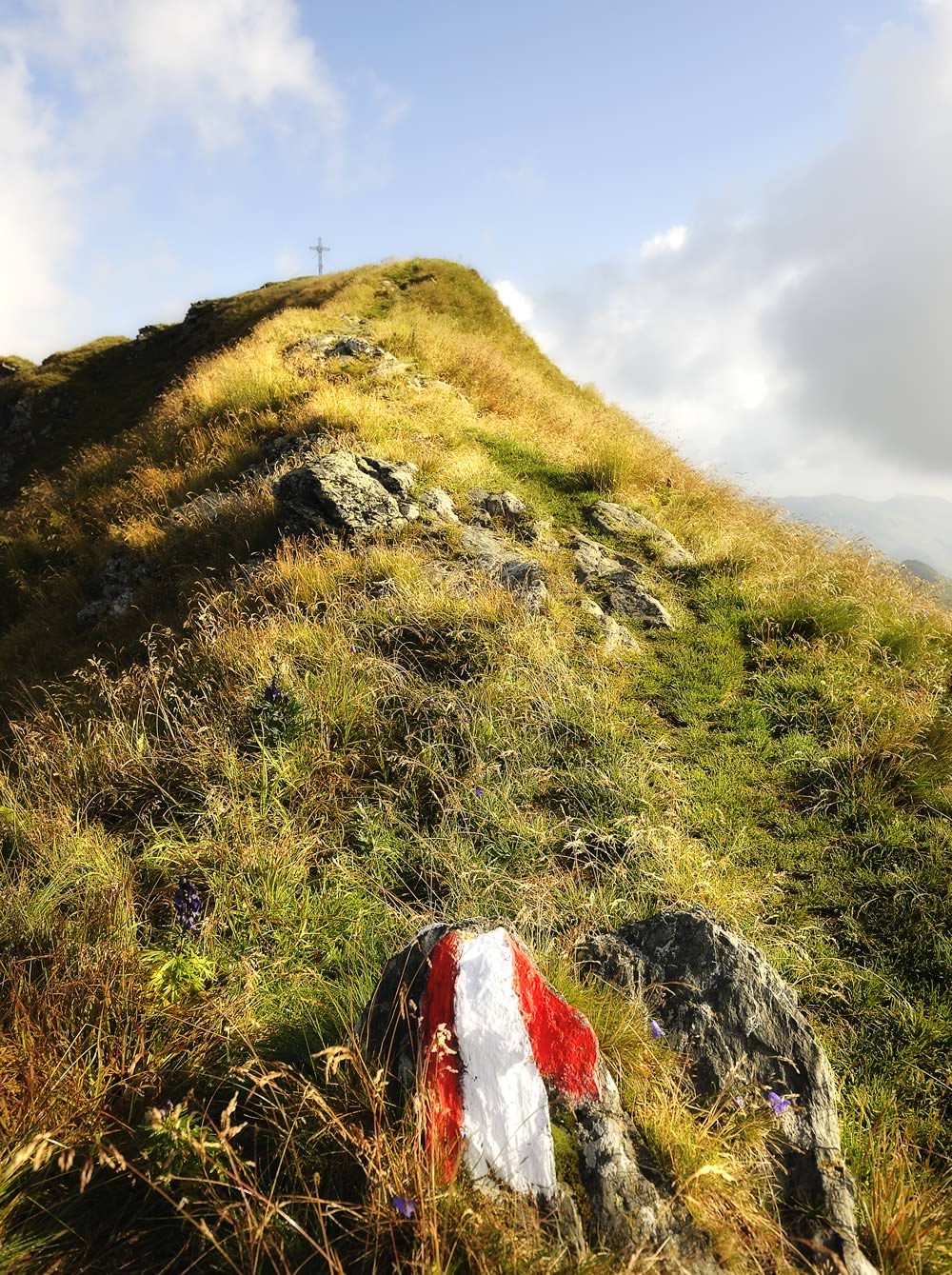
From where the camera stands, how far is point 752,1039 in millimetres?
2428

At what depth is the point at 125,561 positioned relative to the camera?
913cm

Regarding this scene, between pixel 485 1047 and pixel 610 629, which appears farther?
pixel 610 629

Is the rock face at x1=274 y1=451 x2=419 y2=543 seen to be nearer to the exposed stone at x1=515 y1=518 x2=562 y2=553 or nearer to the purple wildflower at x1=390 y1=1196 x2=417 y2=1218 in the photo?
the exposed stone at x1=515 y1=518 x2=562 y2=553

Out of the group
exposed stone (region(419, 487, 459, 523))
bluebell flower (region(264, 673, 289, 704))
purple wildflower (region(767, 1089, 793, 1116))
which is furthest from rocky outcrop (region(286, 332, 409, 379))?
purple wildflower (region(767, 1089, 793, 1116))

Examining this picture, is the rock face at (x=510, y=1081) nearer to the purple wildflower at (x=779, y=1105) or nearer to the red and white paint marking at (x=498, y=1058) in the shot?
the red and white paint marking at (x=498, y=1058)

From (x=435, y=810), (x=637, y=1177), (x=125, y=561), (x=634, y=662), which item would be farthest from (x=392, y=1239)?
(x=125, y=561)

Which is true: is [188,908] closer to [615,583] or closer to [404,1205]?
[404,1205]

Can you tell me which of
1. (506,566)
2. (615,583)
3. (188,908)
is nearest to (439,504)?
(506,566)

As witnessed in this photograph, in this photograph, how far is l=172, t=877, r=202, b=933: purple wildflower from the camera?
2996 mm

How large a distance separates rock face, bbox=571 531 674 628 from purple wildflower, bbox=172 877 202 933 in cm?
516

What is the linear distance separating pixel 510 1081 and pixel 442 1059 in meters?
0.22

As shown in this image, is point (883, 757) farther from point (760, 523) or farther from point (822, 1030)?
point (760, 523)

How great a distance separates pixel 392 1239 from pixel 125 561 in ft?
30.2

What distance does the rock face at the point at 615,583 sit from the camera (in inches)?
284
